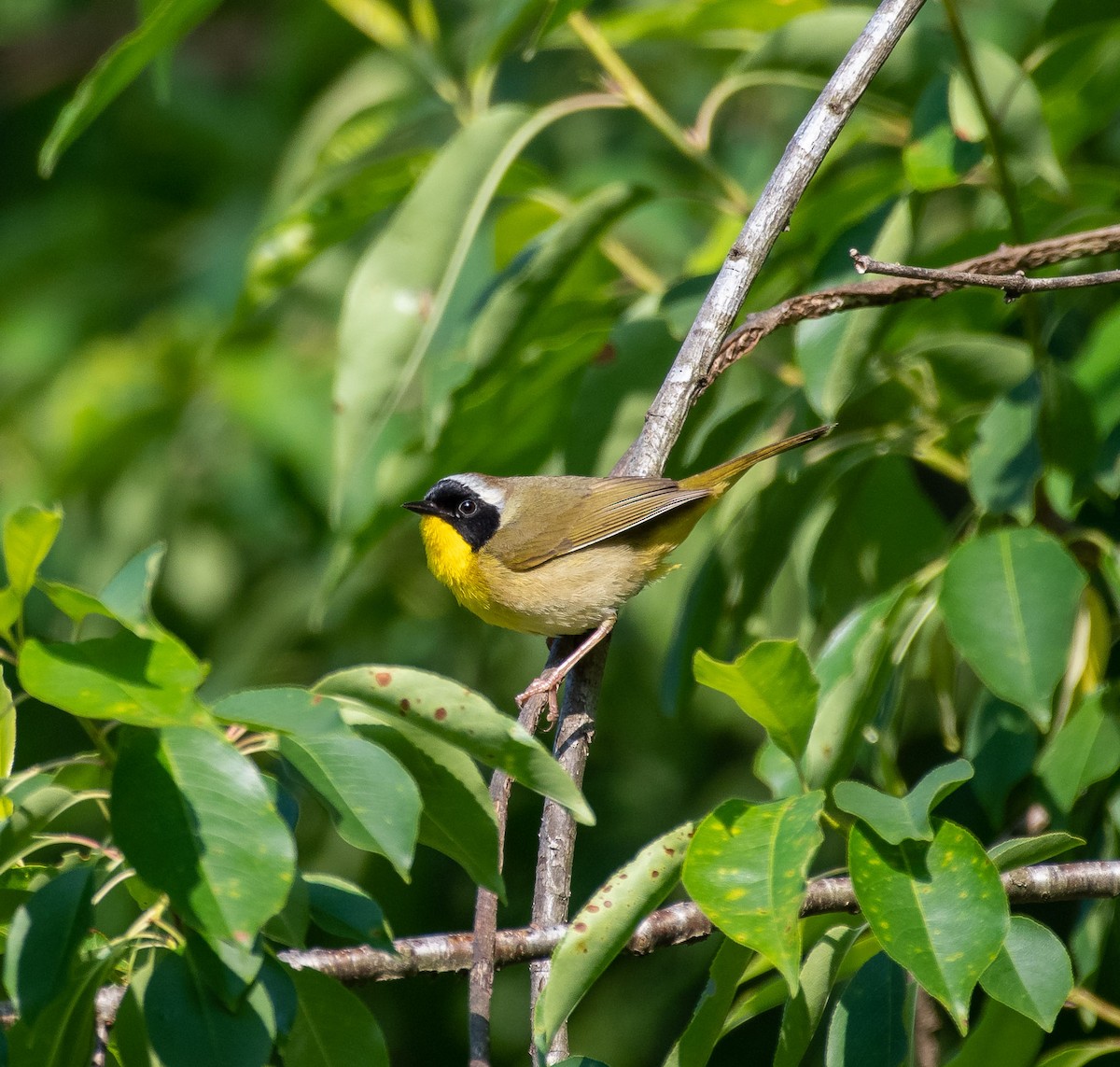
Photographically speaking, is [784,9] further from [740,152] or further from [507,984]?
[507,984]

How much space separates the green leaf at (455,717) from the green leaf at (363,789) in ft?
0.35

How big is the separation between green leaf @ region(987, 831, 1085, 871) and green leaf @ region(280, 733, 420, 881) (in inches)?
30.0

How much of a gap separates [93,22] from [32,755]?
17.0ft

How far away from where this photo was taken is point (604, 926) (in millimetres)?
1726

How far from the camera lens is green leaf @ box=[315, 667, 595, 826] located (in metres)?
1.57

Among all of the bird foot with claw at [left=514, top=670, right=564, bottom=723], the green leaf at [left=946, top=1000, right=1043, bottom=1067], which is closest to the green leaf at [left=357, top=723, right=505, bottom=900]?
the green leaf at [left=946, top=1000, right=1043, bottom=1067]

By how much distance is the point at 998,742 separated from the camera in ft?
8.71

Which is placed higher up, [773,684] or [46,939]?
[773,684]

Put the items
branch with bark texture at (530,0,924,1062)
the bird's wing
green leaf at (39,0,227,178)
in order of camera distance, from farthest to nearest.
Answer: the bird's wing → green leaf at (39,0,227,178) → branch with bark texture at (530,0,924,1062)

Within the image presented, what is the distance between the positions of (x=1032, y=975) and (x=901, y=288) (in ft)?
4.14

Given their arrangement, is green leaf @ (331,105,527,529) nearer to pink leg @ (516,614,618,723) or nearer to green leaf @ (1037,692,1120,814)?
pink leg @ (516,614,618,723)

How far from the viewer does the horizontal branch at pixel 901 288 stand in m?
2.32

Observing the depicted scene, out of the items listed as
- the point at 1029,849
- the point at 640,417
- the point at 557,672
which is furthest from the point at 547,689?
the point at 1029,849

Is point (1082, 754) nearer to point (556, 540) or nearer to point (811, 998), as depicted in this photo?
point (811, 998)
